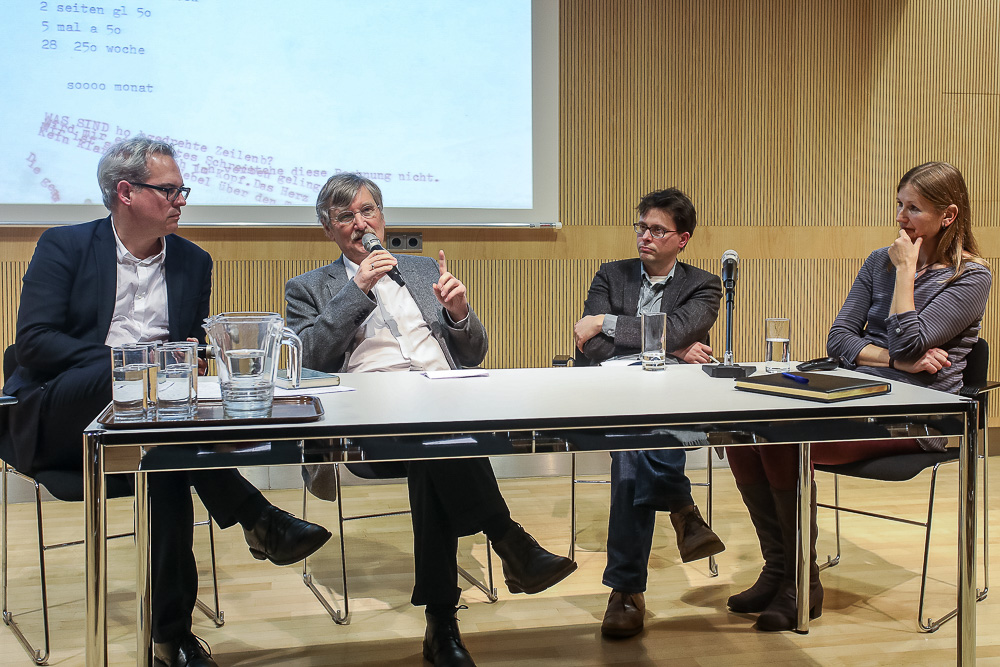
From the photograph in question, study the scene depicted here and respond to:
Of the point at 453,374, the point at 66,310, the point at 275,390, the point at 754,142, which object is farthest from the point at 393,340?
the point at 754,142

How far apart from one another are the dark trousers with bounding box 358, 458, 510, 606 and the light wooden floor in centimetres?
24

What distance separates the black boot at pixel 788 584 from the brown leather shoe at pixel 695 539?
22 centimetres

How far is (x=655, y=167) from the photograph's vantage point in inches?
162

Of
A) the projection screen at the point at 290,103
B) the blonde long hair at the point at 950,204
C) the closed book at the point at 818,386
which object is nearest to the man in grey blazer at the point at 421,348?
the closed book at the point at 818,386

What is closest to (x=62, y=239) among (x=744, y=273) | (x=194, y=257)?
(x=194, y=257)

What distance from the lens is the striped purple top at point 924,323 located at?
256 cm

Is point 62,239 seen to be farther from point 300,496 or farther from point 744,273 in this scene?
point 744,273

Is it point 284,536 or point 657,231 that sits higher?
point 657,231

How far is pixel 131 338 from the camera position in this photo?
2.37 m

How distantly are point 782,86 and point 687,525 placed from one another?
2.82 metres

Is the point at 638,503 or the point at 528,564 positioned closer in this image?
the point at 528,564

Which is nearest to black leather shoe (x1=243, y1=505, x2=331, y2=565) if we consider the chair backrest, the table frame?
the table frame

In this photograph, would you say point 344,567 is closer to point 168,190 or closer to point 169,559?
point 169,559

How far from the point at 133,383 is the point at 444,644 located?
1.03 meters
